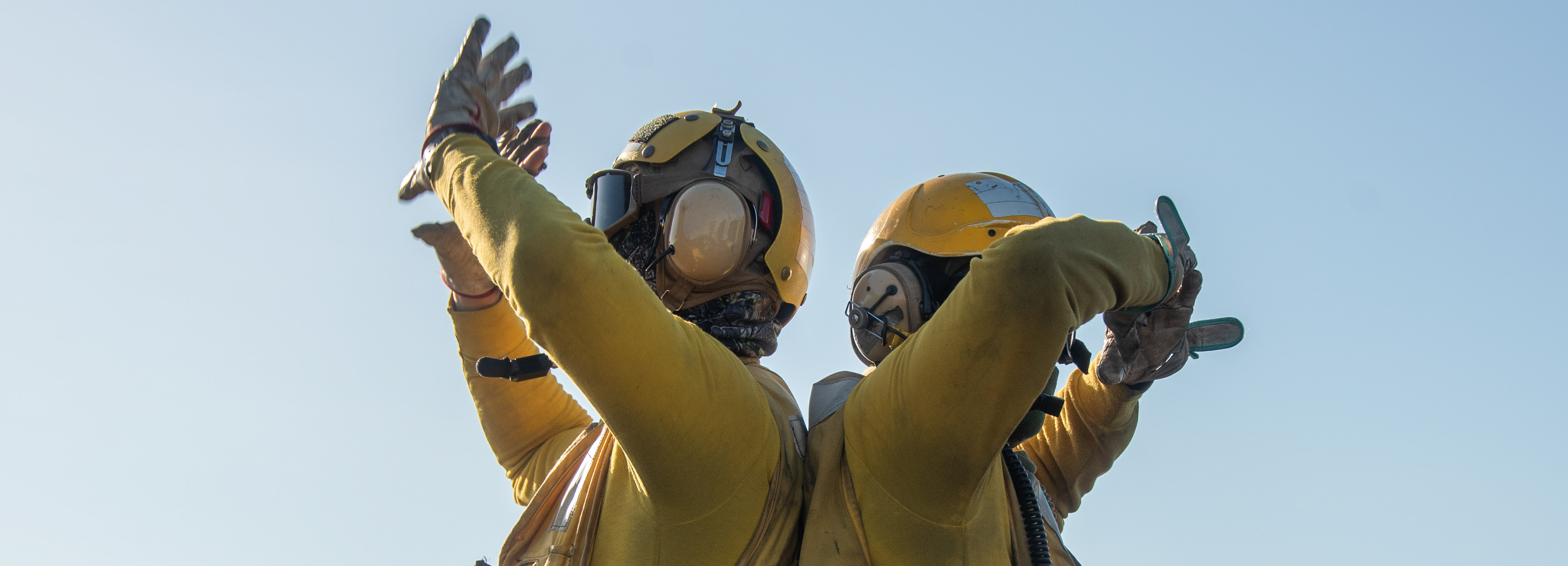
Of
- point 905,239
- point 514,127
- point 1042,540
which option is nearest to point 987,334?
point 1042,540

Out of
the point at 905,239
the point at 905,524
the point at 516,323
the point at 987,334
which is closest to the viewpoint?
the point at 987,334

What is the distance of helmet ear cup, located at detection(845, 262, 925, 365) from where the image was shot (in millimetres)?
5359

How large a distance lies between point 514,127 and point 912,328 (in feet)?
6.22

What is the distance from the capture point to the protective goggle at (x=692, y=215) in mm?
5406

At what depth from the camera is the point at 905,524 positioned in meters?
4.40

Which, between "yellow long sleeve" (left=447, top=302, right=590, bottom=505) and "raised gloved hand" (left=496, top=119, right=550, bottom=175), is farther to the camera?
"yellow long sleeve" (left=447, top=302, right=590, bottom=505)

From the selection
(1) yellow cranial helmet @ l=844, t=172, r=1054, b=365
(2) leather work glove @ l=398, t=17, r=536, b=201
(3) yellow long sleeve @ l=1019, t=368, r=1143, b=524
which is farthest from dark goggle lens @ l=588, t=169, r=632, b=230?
(3) yellow long sleeve @ l=1019, t=368, r=1143, b=524

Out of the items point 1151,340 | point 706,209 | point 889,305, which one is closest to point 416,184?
point 706,209

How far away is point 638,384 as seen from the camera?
4070 mm

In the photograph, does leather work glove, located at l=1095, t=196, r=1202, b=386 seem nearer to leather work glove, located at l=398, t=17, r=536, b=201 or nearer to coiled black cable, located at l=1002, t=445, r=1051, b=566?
coiled black cable, located at l=1002, t=445, r=1051, b=566

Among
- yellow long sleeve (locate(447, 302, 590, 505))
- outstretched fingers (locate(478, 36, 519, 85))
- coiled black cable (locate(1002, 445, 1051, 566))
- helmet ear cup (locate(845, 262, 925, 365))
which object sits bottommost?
coiled black cable (locate(1002, 445, 1051, 566))

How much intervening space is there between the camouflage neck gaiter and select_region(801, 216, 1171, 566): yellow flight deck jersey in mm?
670

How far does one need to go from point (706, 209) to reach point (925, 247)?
97cm

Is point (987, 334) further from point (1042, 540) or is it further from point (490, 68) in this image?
point (490, 68)
